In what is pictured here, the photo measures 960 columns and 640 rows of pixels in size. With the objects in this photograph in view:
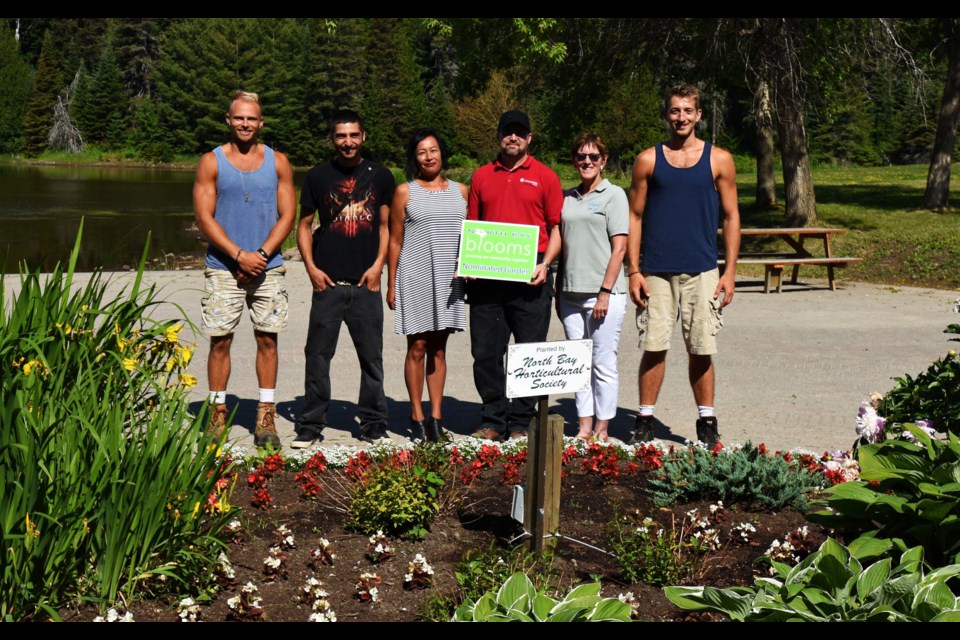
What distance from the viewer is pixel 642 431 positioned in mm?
7188

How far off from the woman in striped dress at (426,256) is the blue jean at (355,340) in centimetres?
19

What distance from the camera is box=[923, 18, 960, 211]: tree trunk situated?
22453mm

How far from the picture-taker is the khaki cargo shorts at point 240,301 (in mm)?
7156

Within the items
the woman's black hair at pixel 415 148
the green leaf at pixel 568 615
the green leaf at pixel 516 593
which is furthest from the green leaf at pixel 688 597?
the woman's black hair at pixel 415 148

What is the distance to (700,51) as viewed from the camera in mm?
22391

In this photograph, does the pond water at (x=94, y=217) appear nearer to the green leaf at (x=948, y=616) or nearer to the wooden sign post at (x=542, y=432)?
the wooden sign post at (x=542, y=432)

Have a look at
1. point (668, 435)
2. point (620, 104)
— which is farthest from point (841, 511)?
point (620, 104)

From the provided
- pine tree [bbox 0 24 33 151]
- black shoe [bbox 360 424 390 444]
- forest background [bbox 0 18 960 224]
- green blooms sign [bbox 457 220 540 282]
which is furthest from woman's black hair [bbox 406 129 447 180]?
pine tree [bbox 0 24 33 151]

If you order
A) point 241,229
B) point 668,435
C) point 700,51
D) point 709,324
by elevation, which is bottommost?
point 668,435

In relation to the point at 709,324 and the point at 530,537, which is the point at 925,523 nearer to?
the point at 530,537

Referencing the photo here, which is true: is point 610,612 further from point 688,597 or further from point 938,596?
point 938,596

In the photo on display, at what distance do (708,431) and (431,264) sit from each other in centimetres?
196

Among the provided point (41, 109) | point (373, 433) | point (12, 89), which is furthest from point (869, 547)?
point (12, 89)

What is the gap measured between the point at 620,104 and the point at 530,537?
43485 mm
